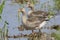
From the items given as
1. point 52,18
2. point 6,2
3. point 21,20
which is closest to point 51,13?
point 52,18

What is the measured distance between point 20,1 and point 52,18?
0.85 ft

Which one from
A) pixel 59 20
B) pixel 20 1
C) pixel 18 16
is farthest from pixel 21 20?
pixel 59 20

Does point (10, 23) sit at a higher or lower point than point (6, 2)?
lower

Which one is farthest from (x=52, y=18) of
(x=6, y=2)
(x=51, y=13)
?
(x=6, y=2)

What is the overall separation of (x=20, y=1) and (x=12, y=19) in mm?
143

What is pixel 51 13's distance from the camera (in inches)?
63.7

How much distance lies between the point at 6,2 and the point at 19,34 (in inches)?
9.7

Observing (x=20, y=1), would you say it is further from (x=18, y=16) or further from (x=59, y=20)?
(x=59, y=20)

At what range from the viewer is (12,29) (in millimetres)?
1609

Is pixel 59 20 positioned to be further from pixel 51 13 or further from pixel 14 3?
pixel 14 3

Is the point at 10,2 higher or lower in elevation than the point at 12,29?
higher

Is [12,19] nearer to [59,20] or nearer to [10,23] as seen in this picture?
[10,23]

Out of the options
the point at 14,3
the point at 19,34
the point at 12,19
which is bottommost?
the point at 19,34

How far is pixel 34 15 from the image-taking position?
64.1 inches
